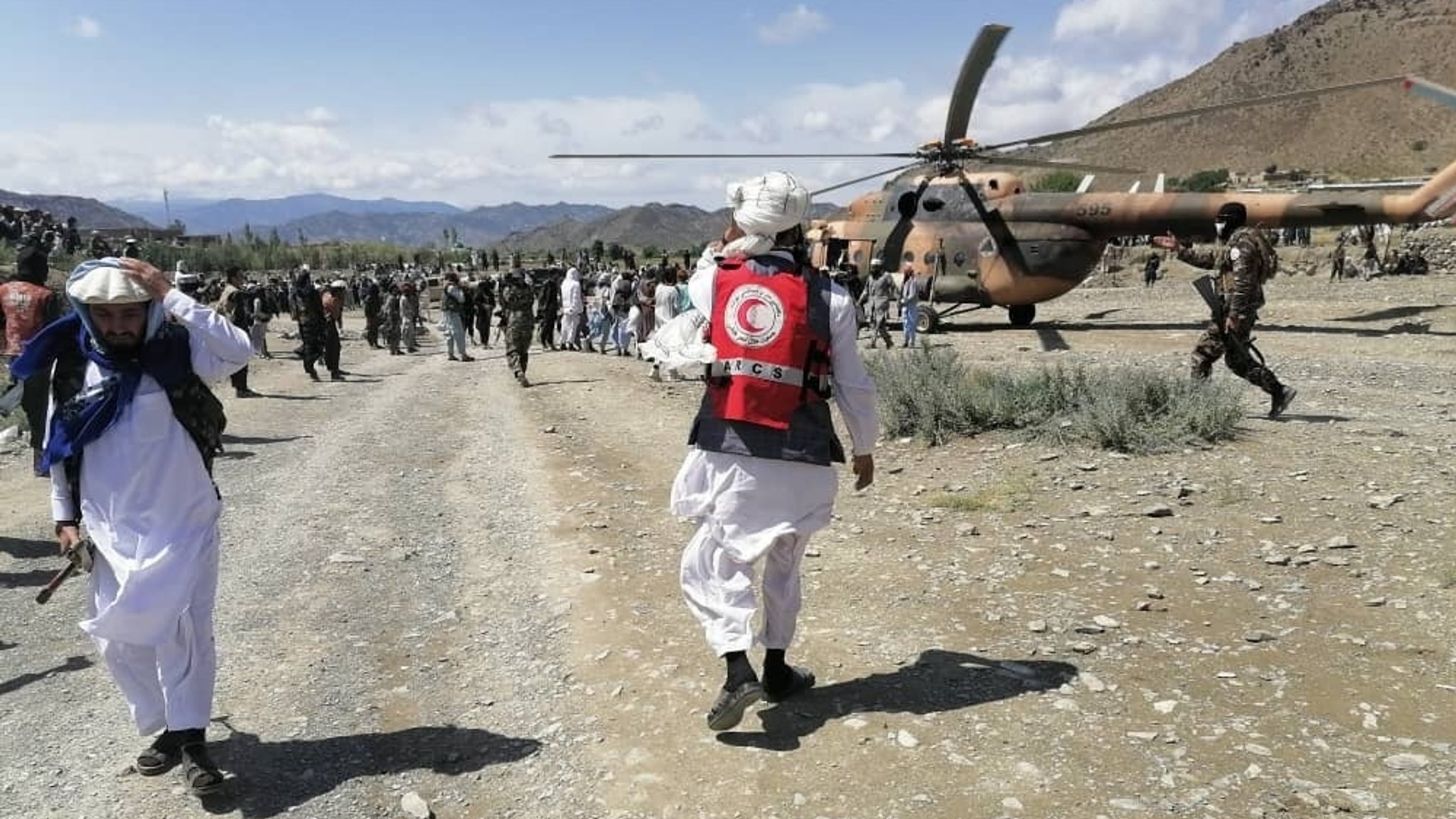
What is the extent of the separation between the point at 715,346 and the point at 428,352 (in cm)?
2000

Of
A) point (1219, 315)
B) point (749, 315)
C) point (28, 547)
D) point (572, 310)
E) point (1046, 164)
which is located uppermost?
point (1046, 164)

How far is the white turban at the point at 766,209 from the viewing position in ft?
11.3

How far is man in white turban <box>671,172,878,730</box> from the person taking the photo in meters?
3.43

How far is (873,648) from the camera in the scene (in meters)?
4.27

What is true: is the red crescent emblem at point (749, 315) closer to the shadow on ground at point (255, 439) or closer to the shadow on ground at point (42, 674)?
the shadow on ground at point (42, 674)

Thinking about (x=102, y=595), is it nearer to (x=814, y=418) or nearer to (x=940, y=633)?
(x=814, y=418)

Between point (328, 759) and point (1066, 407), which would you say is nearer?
point (328, 759)

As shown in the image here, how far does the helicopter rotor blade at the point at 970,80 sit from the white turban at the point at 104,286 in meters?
13.0

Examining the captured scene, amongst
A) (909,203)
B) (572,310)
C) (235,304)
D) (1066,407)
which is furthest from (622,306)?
(1066,407)

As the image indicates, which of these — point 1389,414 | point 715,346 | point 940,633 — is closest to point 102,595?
point 715,346

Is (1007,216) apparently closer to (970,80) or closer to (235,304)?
(970,80)

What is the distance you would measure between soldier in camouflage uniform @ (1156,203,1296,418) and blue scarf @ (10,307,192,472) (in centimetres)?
737

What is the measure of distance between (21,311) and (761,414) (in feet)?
20.8

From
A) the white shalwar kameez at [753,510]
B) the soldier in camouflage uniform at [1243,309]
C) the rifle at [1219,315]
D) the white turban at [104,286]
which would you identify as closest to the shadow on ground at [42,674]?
the white turban at [104,286]
